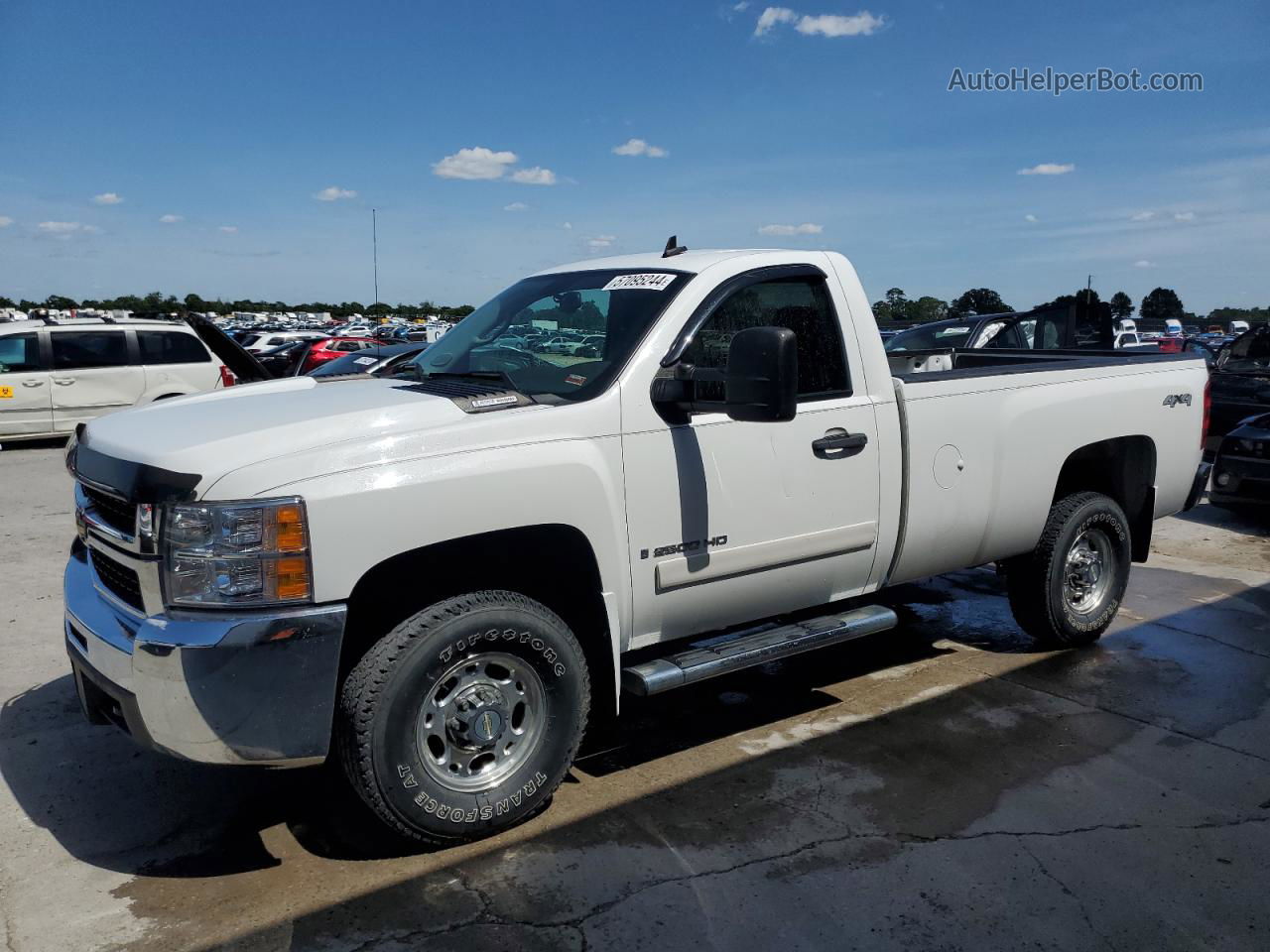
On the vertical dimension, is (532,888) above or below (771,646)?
below

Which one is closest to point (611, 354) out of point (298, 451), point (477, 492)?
point (477, 492)

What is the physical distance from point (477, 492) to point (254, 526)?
2.25 ft

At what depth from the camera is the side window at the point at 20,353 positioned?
45.5 feet

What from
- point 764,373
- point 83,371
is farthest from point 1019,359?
point 83,371

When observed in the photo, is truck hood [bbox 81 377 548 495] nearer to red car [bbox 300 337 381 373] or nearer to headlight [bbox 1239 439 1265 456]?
headlight [bbox 1239 439 1265 456]

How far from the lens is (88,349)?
46.8ft

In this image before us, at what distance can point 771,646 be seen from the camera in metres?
4.11

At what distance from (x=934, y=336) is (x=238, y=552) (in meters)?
10.7

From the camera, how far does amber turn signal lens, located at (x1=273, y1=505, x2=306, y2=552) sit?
9.95ft

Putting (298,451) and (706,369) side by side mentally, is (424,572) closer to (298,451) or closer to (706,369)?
(298,451)

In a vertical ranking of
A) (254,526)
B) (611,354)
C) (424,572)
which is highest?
(611,354)

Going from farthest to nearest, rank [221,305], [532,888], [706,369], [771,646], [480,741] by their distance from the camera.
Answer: [221,305]
[771,646]
[706,369]
[480,741]
[532,888]

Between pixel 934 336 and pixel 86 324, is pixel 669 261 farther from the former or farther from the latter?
pixel 86 324

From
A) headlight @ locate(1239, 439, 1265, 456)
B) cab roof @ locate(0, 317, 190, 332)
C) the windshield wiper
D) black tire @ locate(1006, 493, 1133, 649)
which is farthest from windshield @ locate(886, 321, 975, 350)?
cab roof @ locate(0, 317, 190, 332)
